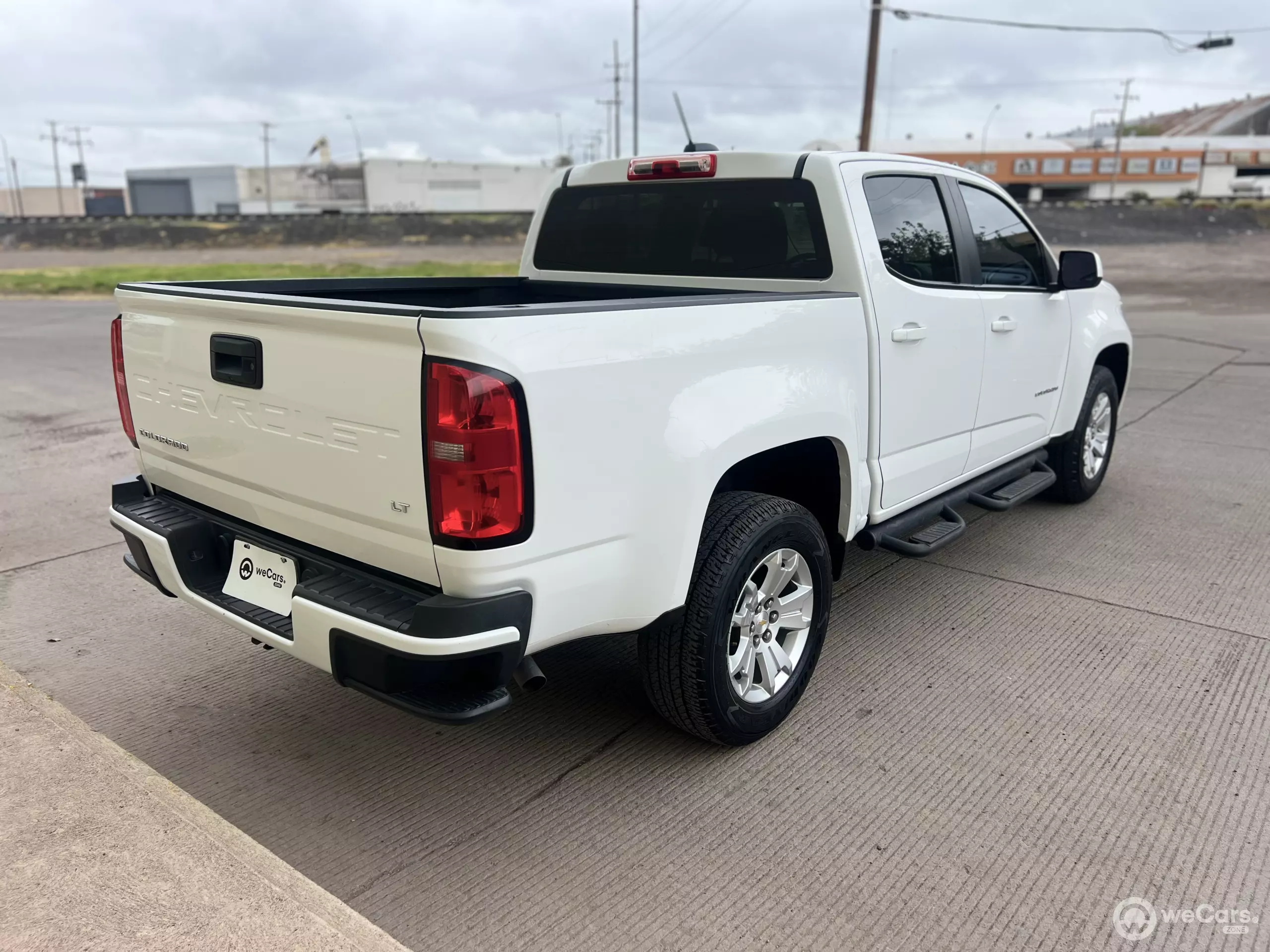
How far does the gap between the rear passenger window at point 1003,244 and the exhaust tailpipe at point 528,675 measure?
9.55 ft

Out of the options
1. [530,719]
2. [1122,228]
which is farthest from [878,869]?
[1122,228]

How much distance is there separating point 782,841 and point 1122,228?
3757 centimetres

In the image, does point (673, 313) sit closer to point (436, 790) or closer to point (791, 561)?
point (791, 561)

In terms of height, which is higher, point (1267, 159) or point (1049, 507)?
point (1267, 159)

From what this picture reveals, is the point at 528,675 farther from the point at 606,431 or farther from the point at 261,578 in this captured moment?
the point at 261,578

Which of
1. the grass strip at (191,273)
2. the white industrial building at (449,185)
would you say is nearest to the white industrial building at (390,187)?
the white industrial building at (449,185)

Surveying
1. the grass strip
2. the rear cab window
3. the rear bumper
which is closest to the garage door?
the grass strip

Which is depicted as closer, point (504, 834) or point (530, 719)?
point (504, 834)

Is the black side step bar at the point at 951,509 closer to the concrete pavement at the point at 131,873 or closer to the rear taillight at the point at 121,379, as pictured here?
the concrete pavement at the point at 131,873

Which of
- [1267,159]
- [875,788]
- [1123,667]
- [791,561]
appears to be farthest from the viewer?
[1267,159]

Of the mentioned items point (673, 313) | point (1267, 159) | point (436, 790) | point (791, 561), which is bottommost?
point (436, 790)

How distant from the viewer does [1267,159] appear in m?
77.1

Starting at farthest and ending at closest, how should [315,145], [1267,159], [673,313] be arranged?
1. [315,145]
2. [1267,159]
3. [673,313]

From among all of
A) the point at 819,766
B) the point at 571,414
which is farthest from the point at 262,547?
the point at 819,766
